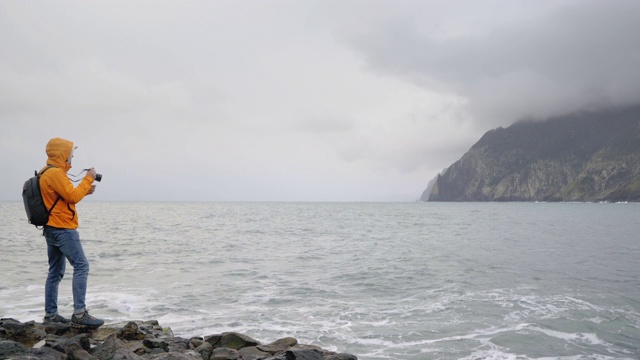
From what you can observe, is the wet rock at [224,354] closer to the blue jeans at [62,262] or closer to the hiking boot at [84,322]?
the hiking boot at [84,322]

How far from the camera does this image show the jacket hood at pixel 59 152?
7496 mm

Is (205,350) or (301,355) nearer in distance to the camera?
(301,355)

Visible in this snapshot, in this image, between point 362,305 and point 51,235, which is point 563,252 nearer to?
point 362,305

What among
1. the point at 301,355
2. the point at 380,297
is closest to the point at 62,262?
the point at 301,355

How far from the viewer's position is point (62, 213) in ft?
24.6

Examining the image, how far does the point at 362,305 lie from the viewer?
549 inches

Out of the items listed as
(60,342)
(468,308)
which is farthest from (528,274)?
(60,342)

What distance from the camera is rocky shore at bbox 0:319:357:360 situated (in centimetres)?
644

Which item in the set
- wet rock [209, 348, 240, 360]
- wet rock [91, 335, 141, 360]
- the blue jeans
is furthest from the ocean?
wet rock [91, 335, 141, 360]

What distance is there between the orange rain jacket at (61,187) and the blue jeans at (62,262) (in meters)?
0.17

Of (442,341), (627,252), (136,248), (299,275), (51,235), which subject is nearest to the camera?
(51,235)

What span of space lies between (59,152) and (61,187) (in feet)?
2.32

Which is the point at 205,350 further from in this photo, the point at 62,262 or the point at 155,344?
the point at 62,262

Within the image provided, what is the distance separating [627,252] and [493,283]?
15383 mm
